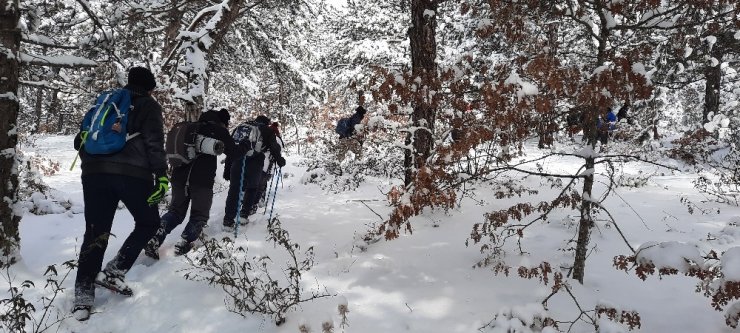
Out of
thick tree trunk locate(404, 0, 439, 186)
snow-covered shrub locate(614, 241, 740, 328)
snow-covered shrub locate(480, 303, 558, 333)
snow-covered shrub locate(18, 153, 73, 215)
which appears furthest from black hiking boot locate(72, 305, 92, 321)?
snow-covered shrub locate(614, 241, 740, 328)

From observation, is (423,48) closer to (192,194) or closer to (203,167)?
(203,167)

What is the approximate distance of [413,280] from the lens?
4492 mm

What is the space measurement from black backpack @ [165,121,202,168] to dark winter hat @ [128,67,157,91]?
3.44 ft

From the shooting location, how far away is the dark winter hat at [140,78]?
414cm

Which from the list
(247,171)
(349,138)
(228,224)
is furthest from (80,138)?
(349,138)

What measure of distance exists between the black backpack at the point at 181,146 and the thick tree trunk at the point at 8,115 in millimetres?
1527

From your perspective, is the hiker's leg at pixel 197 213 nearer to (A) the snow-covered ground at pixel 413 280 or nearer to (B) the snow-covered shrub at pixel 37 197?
(A) the snow-covered ground at pixel 413 280

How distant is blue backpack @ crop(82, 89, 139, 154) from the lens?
3.86 metres

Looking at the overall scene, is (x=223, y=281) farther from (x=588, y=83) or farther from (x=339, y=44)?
(x=339, y=44)

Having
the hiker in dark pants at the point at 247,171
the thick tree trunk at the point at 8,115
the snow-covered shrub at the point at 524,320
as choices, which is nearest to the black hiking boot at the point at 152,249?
the thick tree trunk at the point at 8,115

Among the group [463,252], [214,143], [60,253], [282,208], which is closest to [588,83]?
[463,252]

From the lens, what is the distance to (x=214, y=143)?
17.2 ft

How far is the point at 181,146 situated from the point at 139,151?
1.14 meters

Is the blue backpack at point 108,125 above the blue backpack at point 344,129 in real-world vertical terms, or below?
above
